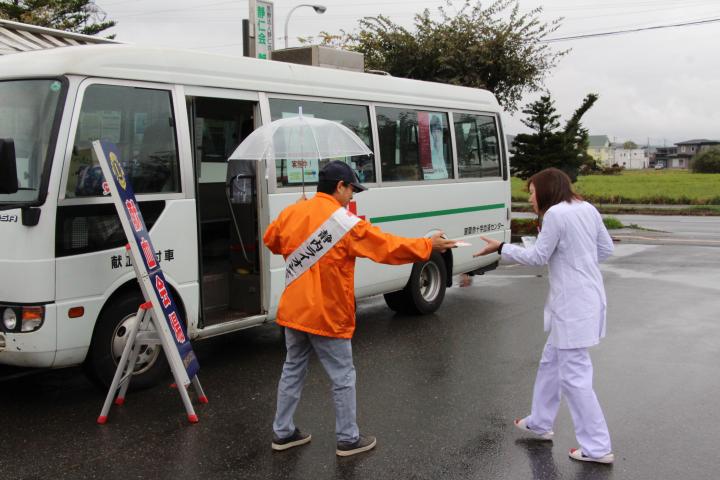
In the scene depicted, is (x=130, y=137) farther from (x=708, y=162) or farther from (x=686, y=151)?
(x=686, y=151)

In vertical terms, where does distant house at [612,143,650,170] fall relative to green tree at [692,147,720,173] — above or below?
above

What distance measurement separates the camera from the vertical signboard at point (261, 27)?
54.9 ft

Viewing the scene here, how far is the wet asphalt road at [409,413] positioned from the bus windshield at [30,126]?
1656mm

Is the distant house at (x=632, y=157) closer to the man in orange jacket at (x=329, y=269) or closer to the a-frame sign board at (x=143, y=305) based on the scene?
the a-frame sign board at (x=143, y=305)

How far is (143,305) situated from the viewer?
5.17 m

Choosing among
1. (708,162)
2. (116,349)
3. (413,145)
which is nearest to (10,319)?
(116,349)

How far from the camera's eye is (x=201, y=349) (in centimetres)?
753

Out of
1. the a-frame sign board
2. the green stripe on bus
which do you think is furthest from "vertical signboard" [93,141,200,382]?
the green stripe on bus

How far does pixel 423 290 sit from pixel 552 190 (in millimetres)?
4709

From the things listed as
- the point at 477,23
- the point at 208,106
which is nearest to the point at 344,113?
the point at 208,106

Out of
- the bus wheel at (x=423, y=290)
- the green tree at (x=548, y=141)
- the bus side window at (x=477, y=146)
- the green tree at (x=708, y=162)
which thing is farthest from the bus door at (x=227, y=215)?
the green tree at (x=708, y=162)

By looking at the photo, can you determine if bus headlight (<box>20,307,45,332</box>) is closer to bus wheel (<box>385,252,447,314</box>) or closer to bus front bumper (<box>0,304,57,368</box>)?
bus front bumper (<box>0,304,57,368</box>)

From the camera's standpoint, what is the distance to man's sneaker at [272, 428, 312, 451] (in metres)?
4.77

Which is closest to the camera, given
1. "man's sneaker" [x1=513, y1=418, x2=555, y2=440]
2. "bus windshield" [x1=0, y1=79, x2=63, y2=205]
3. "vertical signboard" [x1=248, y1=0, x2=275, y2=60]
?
"man's sneaker" [x1=513, y1=418, x2=555, y2=440]
